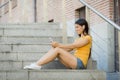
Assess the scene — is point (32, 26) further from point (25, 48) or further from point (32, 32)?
point (25, 48)

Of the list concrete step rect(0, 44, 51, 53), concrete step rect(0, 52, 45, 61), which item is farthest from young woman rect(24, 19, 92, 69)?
concrete step rect(0, 44, 51, 53)

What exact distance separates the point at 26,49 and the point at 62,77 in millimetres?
1956

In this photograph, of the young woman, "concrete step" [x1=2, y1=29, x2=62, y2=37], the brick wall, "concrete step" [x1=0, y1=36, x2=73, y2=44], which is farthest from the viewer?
the brick wall

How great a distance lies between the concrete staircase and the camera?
7.39 meters

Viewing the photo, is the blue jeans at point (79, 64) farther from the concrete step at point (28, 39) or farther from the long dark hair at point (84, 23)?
the concrete step at point (28, 39)

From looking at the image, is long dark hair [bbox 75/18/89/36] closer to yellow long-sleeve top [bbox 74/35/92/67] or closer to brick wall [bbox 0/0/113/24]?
yellow long-sleeve top [bbox 74/35/92/67]

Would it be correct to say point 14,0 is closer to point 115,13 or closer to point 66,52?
point 115,13

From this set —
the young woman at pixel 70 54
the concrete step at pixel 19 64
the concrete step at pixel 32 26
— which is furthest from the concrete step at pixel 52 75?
the concrete step at pixel 32 26

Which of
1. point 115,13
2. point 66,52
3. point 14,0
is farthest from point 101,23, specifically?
point 14,0

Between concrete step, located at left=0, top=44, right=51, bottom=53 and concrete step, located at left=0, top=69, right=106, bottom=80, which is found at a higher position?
concrete step, located at left=0, top=44, right=51, bottom=53

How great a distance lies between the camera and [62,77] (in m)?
7.46

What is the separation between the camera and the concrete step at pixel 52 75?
24.1 feet

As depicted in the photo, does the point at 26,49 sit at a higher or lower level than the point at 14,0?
lower

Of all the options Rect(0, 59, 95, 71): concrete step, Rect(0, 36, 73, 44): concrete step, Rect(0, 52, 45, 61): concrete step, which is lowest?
Rect(0, 59, 95, 71): concrete step
